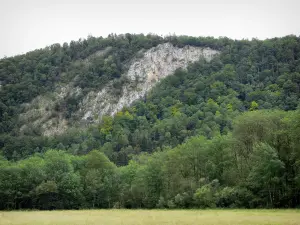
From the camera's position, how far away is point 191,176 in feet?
199

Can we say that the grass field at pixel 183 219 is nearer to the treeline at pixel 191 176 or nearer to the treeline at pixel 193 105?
the treeline at pixel 191 176

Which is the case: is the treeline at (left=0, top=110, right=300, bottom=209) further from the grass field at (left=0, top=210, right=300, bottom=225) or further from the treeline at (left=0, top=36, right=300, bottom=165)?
the treeline at (left=0, top=36, right=300, bottom=165)

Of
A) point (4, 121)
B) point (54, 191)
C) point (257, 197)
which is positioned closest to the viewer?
point (257, 197)

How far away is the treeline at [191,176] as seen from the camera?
4838 cm

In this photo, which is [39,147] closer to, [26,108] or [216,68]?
[26,108]

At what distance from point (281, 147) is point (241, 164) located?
867 centimetres

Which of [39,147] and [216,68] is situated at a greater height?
[216,68]

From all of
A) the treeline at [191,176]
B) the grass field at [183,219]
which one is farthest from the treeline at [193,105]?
A: the grass field at [183,219]

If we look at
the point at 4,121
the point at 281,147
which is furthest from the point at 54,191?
the point at 4,121

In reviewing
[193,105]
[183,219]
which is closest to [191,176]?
[183,219]

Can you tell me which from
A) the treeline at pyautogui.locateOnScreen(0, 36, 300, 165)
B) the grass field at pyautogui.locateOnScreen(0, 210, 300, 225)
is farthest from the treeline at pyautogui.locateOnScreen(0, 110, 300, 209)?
the treeline at pyautogui.locateOnScreen(0, 36, 300, 165)

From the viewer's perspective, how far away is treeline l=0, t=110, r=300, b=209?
48375 mm

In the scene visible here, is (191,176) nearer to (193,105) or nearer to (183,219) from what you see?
(183,219)

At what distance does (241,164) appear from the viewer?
56.9m
